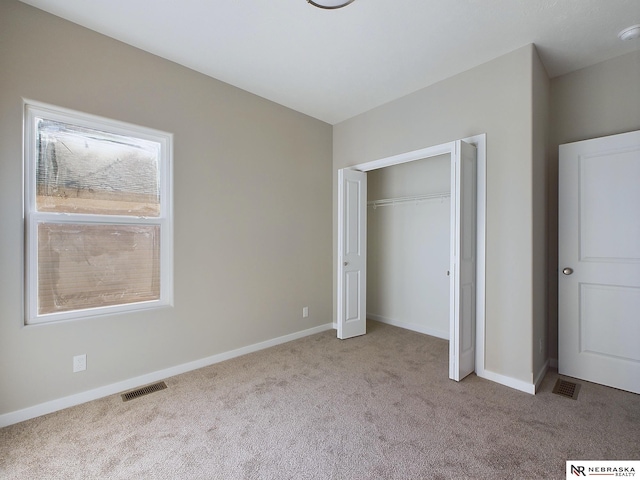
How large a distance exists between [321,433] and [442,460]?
2.45 feet

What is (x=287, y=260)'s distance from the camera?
12.4ft

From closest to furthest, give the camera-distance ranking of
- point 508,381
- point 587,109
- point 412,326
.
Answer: point 508,381
point 587,109
point 412,326

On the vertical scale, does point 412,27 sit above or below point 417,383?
above

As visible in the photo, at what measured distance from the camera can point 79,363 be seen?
7.76ft

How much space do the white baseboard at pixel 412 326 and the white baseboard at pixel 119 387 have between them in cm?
171

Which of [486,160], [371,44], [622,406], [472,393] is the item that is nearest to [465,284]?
[472,393]

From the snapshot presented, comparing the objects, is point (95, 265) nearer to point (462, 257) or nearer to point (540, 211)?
point (462, 257)

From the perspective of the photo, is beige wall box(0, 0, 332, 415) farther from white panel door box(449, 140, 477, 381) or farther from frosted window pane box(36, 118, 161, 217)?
white panel door box(449, 140, 477, 381)

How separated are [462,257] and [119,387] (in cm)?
316

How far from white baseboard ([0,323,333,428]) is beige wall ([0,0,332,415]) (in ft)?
0.14

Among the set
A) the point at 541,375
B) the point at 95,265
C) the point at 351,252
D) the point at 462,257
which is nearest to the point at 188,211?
the point at 95,265

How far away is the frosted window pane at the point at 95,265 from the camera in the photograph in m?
2.30

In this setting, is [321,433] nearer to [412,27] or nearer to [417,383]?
[417,383]

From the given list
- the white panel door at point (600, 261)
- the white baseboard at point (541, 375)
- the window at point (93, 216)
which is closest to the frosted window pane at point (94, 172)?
the window at point (93, 216)
